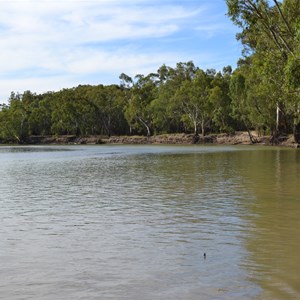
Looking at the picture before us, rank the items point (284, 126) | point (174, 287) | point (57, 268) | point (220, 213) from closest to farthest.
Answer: point (174, 287), point (57, 268), point (220, 213), point (284, 126)

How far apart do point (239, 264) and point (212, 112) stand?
7092 cm

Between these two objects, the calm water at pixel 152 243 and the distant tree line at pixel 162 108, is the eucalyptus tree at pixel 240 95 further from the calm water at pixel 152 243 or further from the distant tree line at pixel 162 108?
the calm water at pixel 152 243

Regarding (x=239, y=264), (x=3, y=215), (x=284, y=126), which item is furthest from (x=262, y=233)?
(x=284, y=126)

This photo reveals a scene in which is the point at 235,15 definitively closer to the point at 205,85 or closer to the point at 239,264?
the point at 239,264

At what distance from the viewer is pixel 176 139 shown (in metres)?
79.7

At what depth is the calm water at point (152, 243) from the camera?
596cm

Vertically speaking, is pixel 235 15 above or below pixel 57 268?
above

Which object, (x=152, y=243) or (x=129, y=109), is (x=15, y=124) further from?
(x=152, y=243)

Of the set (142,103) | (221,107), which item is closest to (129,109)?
(142,103)

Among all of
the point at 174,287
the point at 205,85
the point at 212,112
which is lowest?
the point at 174,287

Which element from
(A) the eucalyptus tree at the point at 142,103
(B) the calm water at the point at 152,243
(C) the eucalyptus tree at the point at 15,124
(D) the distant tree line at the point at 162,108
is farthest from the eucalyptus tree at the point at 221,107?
(B) the calm water at the point at 152,243

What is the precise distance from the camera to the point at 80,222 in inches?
416

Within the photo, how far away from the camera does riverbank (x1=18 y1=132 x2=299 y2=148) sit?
206 feet

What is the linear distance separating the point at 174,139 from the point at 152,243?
236 feet
